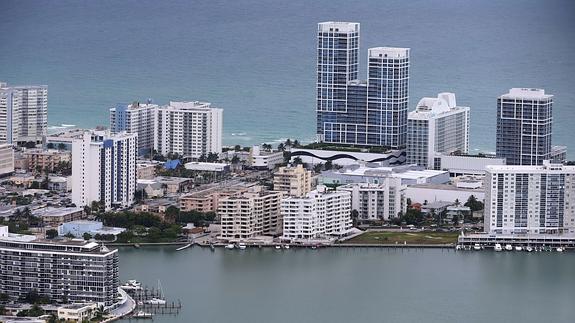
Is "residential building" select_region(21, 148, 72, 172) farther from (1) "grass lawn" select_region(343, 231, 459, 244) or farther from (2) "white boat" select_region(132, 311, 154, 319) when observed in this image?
(2) "white boat" select_region(132, 311, 154, 319)

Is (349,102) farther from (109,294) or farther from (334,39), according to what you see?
(109,294)

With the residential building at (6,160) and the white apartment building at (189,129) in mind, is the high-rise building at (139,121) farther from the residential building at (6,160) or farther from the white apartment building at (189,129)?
the residential building at (6,160)

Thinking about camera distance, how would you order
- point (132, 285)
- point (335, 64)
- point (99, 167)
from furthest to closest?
1. point (335, 64)
2. point (99, 167)
3. point (132, 285)

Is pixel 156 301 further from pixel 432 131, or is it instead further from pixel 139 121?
pixel 139 121

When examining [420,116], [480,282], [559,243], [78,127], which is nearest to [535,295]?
[480,282]

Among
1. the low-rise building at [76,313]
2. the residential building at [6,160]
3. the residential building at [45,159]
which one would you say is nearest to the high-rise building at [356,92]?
the residential building at [45,159]

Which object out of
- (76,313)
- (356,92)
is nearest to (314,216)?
(76,313)
